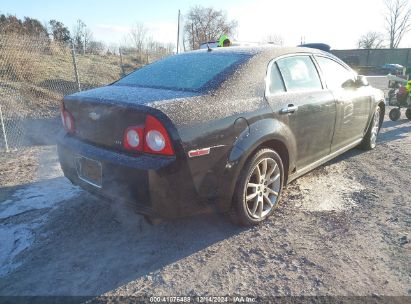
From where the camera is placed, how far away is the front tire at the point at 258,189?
289 cm

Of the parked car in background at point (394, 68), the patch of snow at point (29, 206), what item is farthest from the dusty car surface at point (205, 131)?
the parked car in background at point (394, 68)

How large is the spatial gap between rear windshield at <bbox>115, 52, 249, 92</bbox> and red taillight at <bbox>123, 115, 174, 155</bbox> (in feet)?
1.99

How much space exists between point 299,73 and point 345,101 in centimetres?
94

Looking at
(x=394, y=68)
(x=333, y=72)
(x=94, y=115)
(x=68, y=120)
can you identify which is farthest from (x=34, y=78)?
(x=394, y=68)

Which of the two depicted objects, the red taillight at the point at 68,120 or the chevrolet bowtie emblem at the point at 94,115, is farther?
the red taillight at the point at 68,120

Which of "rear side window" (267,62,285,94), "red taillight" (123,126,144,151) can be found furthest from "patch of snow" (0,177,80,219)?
"rear side window" (267,62,285,94)

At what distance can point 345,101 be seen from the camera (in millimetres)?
4215

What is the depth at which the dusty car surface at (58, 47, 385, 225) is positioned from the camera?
2422mm

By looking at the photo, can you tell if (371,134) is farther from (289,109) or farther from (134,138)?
(134,138)

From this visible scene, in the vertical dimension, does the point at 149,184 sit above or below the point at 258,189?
above

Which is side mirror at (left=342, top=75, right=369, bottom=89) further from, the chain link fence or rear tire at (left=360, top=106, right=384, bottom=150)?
the chain link fence

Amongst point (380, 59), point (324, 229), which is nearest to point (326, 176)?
point (324, 229)

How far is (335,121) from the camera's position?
4031 millimetres

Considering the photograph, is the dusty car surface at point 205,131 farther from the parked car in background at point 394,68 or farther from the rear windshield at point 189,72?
the parked car in background at point 394,68
